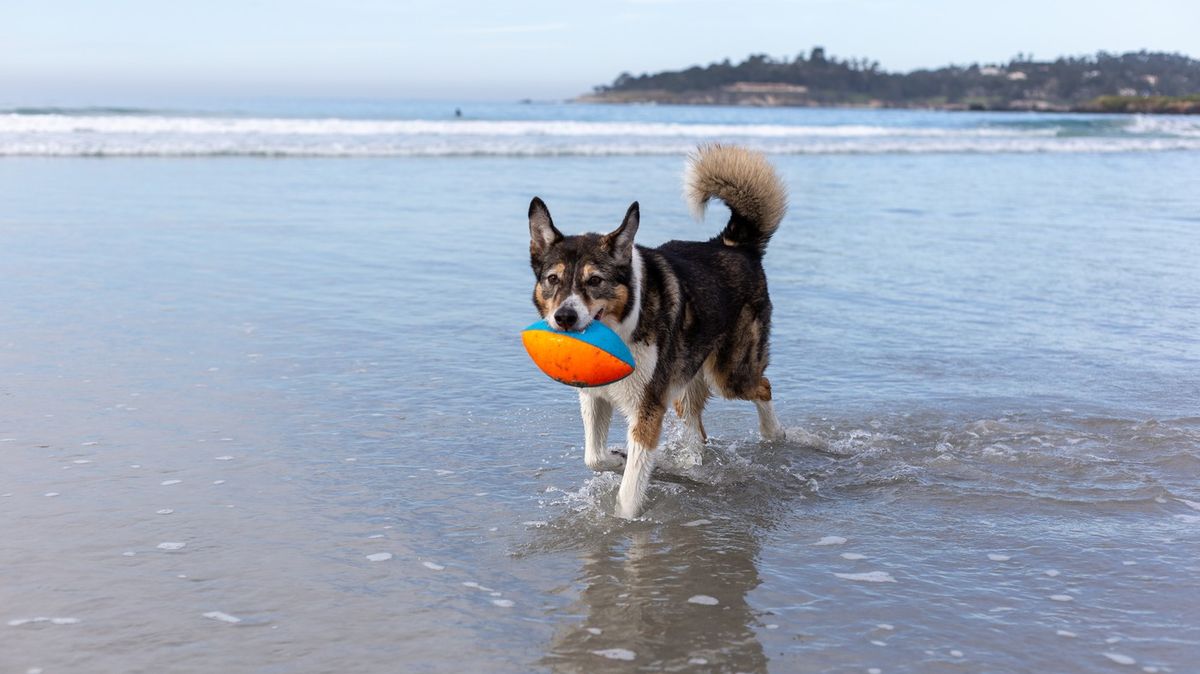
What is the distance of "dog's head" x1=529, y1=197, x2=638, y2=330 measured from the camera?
485 centimetres

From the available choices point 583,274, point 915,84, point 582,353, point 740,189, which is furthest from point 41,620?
point 915,84

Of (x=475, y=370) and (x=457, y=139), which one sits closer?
(x=475, y=370)

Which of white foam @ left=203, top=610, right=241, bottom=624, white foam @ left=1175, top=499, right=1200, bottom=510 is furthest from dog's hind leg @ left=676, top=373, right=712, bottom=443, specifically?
white foam @ left=203, top=610, right=241, bottom=624

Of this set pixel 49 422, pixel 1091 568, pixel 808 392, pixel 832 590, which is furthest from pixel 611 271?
pixel 49 422

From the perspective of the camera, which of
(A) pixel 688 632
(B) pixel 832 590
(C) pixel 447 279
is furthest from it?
(C) pixel 447 279

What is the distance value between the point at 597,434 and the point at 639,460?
354 mm

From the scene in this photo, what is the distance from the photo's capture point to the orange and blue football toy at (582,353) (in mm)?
4781

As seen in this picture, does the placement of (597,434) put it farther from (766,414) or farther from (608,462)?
(766,414)

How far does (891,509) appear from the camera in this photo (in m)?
5.33

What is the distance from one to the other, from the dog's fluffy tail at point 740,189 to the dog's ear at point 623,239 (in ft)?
5.26

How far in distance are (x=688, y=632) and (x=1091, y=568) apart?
183cm

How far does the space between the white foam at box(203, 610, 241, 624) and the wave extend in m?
19.2

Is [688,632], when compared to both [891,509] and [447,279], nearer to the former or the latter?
[891,509]

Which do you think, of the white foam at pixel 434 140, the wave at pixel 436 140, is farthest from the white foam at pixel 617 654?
the white foam at pixel 434 140
